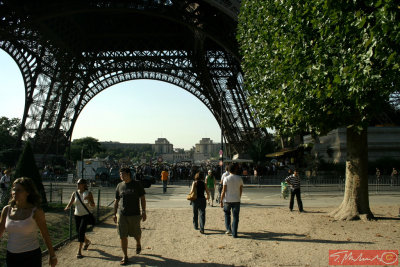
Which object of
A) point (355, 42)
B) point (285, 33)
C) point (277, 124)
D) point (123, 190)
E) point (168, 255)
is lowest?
point (168, 255)

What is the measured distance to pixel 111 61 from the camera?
155 ft

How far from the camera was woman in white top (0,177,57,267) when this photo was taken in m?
4.32

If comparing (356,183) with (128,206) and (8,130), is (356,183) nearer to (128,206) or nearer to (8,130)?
(128,206)

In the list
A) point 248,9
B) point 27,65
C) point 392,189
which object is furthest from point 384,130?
point 27,65

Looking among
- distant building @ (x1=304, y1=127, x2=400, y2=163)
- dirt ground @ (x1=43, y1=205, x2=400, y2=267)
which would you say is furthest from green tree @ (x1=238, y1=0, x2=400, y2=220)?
distant building @ (x1=304, y1=127, x2=400, y2=163)

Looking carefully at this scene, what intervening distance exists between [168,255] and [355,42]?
22.2 ft

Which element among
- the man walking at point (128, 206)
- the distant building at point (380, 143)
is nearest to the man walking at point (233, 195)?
the man walking at point (128, 206)

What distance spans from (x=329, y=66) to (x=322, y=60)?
1.15 ft

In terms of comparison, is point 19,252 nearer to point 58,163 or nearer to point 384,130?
point 384,130

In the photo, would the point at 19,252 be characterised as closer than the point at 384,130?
Yes

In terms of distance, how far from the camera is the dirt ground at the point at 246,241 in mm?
6977

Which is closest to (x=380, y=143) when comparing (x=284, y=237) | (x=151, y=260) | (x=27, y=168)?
(x=284, y=237)

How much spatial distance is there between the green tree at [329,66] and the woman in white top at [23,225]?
251 inches

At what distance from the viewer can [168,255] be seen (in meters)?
7.38
